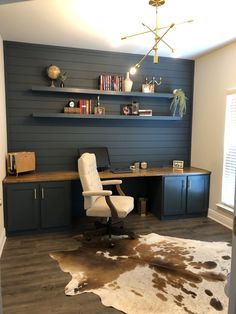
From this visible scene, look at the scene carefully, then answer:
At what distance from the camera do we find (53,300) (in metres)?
2.16

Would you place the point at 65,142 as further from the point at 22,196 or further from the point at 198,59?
the point at 198,59

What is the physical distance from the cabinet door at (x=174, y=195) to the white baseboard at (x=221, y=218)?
0.48 meters

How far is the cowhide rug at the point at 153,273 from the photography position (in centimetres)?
211

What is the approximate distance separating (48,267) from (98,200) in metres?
1.01

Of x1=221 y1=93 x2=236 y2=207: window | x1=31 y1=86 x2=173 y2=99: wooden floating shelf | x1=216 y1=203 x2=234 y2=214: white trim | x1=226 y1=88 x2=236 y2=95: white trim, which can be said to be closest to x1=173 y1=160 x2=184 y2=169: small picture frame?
x1=221 y1=93 x2=236 y2=207: window

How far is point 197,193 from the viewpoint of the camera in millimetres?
4125

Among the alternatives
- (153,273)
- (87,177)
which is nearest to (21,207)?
(87,177)

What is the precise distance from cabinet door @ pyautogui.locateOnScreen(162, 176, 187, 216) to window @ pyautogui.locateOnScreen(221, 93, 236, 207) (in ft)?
1.95

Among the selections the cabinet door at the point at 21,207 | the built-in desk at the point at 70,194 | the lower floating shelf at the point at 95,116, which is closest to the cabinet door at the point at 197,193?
the built-in desk at the point at 70,194

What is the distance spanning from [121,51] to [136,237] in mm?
2810

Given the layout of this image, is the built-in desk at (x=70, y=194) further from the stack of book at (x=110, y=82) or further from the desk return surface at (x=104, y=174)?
the stack of book at (x=110, y=82)

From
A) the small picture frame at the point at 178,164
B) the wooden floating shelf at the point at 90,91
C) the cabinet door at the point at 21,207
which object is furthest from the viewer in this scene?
the small picture frame at the point at 178,164

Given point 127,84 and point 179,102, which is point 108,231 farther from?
point 179,102

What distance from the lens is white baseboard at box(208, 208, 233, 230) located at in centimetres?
375
